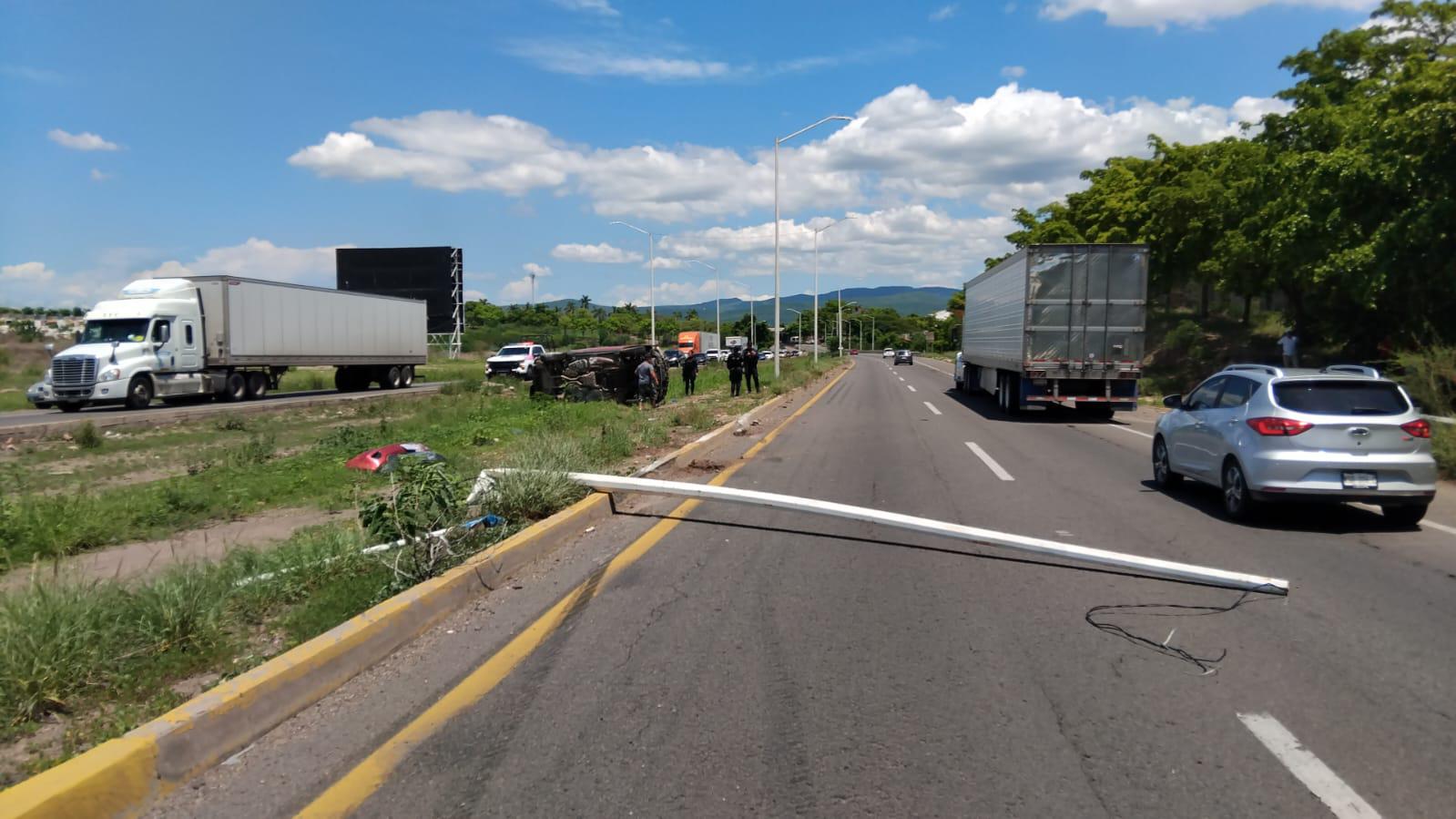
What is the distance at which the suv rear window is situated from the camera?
9.30 meters

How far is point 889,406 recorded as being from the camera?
27.8m

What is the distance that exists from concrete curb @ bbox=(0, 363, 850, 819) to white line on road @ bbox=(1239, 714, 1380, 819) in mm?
4556

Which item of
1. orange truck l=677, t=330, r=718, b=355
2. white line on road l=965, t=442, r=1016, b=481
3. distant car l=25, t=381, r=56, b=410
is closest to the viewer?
white line on road l=965, t=442, r=1016, b=481

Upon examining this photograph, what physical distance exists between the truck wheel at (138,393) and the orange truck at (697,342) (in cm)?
4438

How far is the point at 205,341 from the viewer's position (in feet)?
103

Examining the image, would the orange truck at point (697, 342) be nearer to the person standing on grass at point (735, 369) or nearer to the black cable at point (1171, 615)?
the person standing on grass at point (735, 369)

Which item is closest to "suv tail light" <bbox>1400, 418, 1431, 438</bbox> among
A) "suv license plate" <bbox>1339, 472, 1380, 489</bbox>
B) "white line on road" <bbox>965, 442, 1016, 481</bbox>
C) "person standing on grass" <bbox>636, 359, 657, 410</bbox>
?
"suv license plate" <bbox>1339, 472, 1380, 489</bbox>

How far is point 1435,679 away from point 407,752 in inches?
210

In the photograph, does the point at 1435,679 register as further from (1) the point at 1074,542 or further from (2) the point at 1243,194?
(2) the point at 1243,194

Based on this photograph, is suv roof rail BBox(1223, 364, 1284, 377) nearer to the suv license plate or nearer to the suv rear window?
the suv rear window

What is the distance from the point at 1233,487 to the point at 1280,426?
0.91m

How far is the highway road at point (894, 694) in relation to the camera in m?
3.90

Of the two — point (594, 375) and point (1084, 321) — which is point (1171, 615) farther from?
point (594, 375)

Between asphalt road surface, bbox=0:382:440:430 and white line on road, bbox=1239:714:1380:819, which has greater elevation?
white line on road, bbox=1239:714:1380:819
